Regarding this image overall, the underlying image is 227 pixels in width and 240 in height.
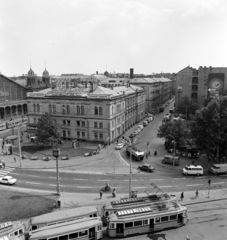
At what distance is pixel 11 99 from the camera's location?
104 m

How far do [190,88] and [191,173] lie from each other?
69642 millimetres

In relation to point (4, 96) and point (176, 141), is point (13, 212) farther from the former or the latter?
point (4, 96)

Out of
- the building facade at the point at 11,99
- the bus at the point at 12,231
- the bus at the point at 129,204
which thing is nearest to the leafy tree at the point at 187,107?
the building facade at the point at 11,99

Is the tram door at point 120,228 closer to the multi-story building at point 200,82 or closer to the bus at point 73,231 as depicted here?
the bus at point 73,231

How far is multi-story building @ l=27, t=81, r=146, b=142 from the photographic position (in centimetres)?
6438

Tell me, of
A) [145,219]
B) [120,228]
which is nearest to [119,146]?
[145,219]

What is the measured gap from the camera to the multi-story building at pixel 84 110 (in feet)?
211

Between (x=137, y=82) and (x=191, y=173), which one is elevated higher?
(x=137, y=82)

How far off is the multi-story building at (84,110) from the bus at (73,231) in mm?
39506

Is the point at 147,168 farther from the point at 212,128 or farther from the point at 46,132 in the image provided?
the point at 46,132

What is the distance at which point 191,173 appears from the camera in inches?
1720

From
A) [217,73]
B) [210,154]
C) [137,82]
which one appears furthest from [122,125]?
[217,73]

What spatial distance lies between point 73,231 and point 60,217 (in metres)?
2.16

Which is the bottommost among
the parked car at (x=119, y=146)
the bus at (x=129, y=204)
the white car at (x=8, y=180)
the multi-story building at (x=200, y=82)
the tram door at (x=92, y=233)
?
the white car at (x=8, y=180)
